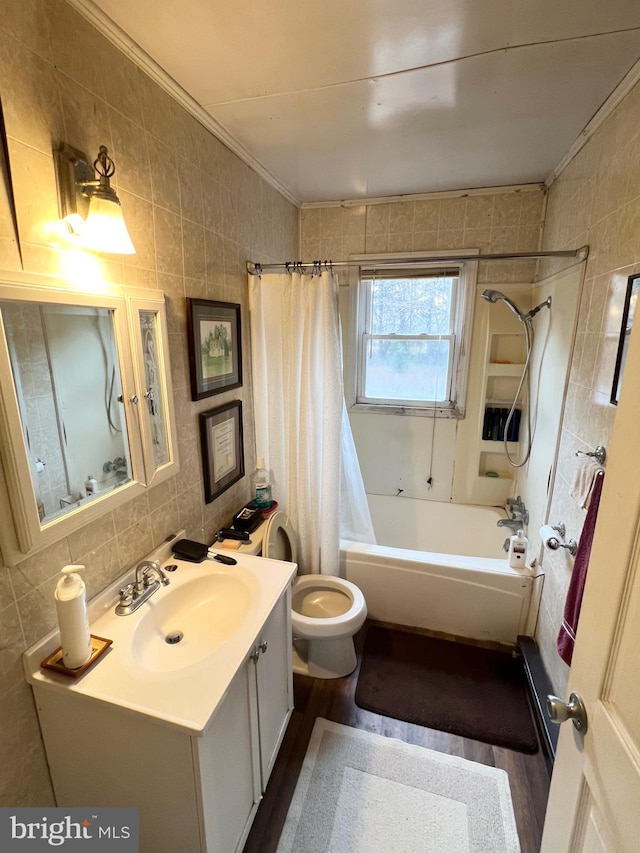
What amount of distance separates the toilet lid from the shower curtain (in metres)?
0.08

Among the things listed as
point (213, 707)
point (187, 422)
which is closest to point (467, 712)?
point (213, 707)

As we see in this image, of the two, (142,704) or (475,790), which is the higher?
(142,704)

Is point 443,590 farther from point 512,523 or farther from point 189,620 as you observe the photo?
point 189,620

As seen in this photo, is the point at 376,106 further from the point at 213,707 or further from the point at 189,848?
the point at 189,848

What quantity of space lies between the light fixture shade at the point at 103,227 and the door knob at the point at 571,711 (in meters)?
1.43

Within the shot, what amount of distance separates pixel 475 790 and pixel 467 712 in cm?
31

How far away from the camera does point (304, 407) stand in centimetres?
196

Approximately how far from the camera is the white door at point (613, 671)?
595mm

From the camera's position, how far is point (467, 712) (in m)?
1.72

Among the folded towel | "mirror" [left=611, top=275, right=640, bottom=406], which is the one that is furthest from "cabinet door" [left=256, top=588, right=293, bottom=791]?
"mirror" [left=611, top=275, right=640, bottom=406]

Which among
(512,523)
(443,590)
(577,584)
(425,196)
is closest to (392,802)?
(443,590)

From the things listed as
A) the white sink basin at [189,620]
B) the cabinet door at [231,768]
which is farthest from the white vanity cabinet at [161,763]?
the white sink basin at [189,620]

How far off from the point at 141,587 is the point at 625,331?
181cm

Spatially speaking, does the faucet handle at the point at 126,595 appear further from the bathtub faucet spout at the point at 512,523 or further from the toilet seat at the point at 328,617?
the bathtub faucet spout at the point at 512,523
